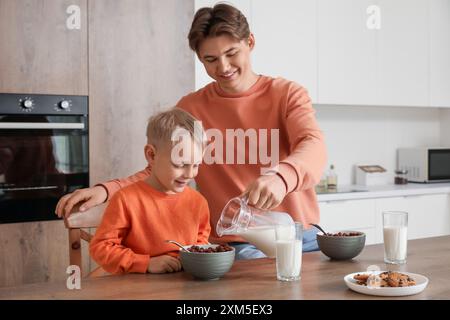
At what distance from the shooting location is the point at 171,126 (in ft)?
5.01

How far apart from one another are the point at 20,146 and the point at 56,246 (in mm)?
503

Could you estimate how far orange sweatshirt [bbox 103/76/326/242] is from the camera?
6.17 ft

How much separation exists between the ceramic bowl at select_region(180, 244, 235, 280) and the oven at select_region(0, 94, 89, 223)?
→ 5.34 ft

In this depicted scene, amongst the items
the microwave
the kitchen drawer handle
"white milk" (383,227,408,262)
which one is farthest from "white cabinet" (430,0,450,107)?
"white milk" (383,227,408,262)

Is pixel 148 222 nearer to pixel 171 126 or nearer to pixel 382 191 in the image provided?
pixel 171 126

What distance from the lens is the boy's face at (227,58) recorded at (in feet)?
5.90

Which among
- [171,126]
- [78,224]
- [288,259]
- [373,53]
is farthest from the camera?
[373,53]

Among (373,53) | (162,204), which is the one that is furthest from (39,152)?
(373,53)

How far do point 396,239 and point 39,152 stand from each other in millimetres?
1858

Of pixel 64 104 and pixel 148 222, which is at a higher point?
pixel 64 104

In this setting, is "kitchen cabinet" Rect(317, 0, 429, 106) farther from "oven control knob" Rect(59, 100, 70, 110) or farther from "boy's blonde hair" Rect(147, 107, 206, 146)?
"boy's blonde hair" Rect(147, 107, 206, 146)

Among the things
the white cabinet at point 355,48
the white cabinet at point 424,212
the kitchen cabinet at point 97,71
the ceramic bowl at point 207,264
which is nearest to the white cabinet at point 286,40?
the white cabinet at point 355,48

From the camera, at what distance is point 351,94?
3.80 meters

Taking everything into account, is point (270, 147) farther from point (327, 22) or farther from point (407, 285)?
point (327, 22)
